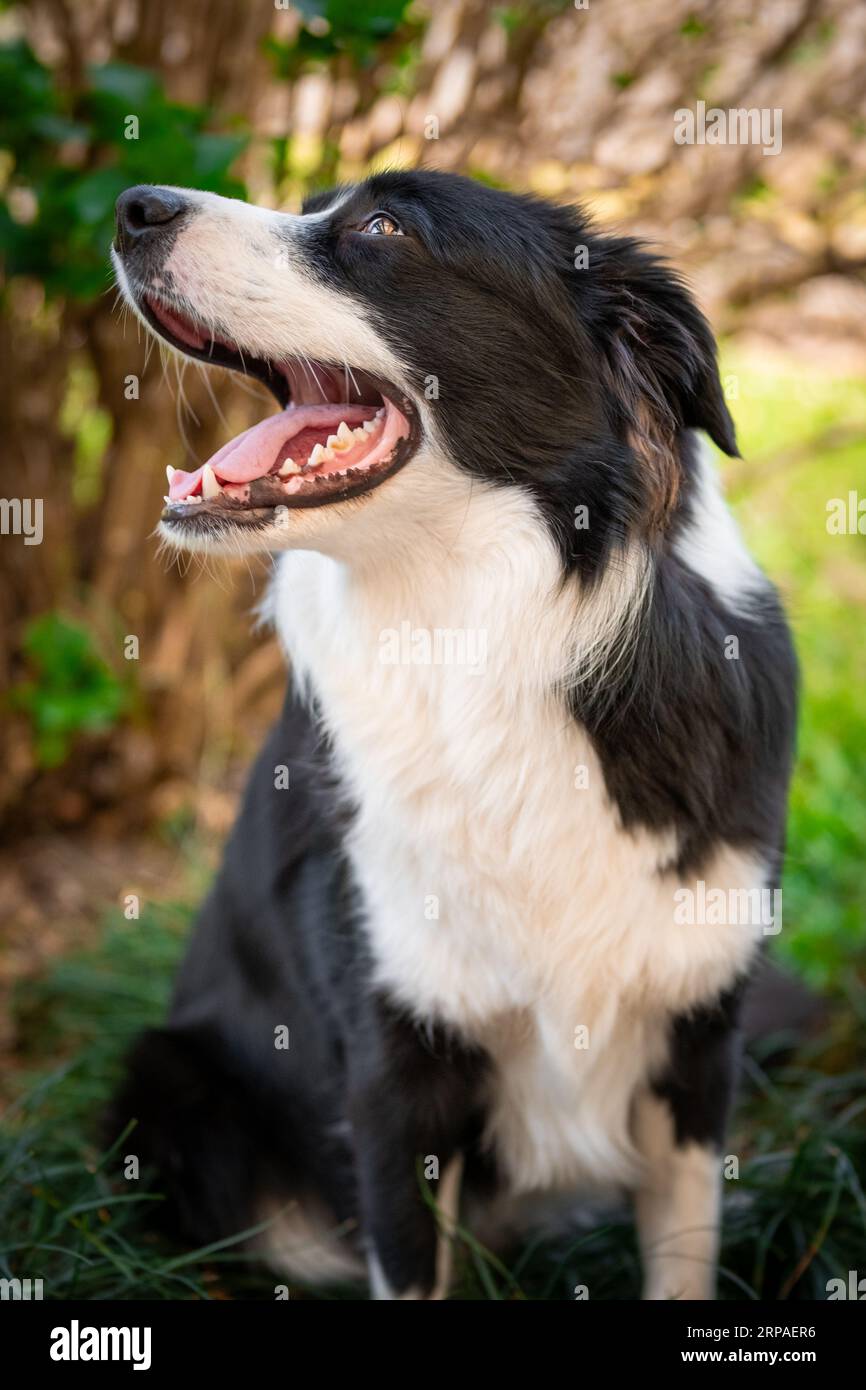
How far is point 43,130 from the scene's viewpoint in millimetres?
3133

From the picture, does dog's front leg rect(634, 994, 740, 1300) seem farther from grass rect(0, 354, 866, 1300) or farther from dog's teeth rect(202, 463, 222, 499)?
dog's teeth rect(202, 463, 222, 499)

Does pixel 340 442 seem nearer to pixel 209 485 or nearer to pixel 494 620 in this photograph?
pixel 209 485

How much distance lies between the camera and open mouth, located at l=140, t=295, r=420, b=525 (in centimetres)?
207

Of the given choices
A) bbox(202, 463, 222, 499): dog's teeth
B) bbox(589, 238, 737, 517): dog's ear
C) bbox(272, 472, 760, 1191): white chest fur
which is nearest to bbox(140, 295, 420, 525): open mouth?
bbox(202, 463, 222, 499): dog's teeth

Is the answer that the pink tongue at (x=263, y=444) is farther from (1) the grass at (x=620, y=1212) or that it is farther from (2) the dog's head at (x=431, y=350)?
(1) the grass at (x=620, y=1212)

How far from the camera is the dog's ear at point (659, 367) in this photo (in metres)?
2.11

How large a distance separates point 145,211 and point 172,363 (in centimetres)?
183

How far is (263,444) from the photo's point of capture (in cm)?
218

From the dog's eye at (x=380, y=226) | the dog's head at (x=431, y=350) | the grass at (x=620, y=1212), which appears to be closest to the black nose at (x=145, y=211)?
the dog's head at (x=431, y=350)

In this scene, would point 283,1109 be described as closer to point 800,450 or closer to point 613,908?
point 613,908

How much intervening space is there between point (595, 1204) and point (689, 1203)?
0.43m

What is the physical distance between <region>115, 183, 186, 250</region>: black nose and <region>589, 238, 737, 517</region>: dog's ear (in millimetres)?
667

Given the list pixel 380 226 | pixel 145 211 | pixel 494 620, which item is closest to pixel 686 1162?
pixel 494 620
